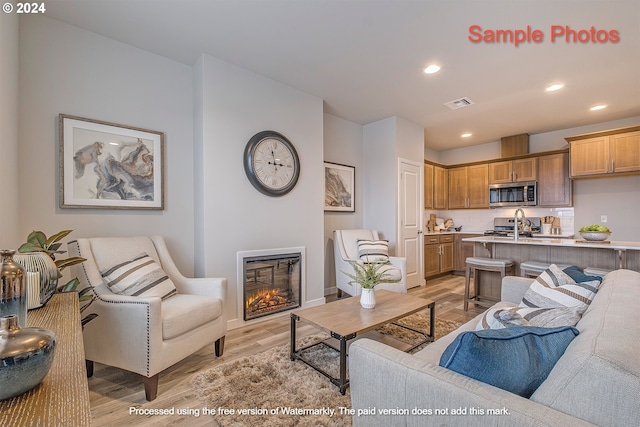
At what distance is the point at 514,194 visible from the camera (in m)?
5.45

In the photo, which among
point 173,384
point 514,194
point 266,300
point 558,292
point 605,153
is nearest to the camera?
point 558,292

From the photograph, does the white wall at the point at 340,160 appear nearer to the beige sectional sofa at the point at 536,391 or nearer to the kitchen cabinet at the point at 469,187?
the kitchen cabinet at the point at 469,187

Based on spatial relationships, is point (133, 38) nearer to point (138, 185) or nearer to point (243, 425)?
point (138, 185)

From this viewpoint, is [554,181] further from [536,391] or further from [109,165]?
[109,165]

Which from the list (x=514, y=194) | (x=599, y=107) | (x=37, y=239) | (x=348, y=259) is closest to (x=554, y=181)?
(x=514, y=194)

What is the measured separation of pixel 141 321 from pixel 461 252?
222 inches

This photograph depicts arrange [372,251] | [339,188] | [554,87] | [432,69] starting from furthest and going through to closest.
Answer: [339,188], [372,251], [554,87], [432,69]

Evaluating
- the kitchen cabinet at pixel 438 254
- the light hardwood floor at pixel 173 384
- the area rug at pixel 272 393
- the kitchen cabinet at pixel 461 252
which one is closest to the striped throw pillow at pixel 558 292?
the area rug at pixel 272 393

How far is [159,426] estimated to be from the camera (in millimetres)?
1618

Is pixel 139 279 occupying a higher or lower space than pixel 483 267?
higher

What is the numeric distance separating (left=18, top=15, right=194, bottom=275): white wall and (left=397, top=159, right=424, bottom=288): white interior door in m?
3.07

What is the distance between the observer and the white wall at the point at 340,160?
4.45 metres

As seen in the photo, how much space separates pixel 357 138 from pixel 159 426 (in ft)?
14.4

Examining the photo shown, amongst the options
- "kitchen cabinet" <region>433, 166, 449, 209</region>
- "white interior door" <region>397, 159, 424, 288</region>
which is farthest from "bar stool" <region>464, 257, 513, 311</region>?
"kitchen cabinet" <region>433, 166, 449, 209</region>
